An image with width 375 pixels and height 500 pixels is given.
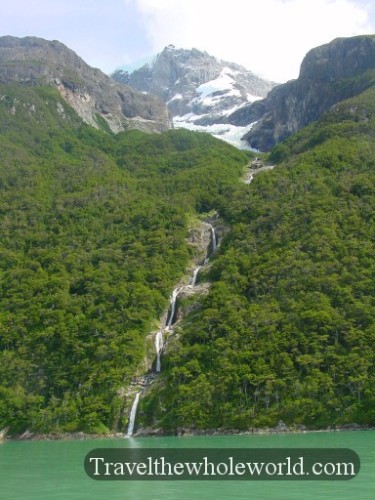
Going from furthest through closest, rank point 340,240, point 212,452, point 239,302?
point 340,240, point 239,302, point 212,452

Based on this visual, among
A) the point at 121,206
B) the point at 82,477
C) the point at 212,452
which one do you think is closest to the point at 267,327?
the point at 212,452

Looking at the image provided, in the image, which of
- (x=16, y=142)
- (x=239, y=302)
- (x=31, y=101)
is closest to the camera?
(x=239, y=302)

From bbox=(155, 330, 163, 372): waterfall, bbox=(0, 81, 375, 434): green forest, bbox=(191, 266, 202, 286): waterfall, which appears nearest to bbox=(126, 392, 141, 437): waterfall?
bbox=(0, 81, 375, 434): green forest

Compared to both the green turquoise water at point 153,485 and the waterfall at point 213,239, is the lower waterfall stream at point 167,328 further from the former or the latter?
the green turquoise water at point 153,485

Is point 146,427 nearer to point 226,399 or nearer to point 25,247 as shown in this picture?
point 226,399

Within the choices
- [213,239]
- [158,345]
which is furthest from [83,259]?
[158,345]

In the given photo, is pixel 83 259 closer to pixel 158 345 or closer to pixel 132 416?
pixel 158 345
